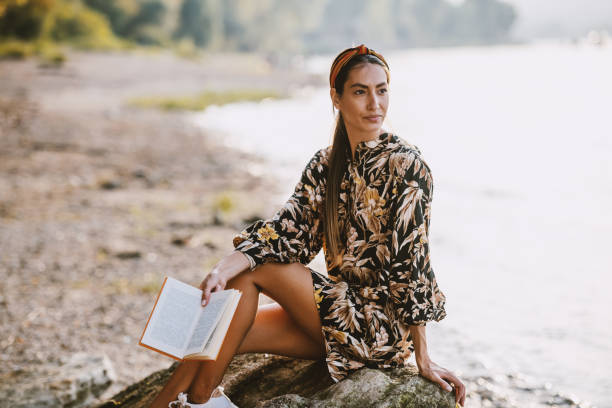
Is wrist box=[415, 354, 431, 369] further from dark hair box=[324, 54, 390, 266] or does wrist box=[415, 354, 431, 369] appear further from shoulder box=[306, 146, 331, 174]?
shoulder box=[306, 146, 331, 174]

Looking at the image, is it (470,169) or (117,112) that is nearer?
(470,169)

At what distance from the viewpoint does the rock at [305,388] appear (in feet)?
7.97

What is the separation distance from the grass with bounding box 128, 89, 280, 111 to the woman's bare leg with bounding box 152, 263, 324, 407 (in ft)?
68.9

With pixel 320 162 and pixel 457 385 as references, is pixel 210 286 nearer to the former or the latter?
pixel 320 162

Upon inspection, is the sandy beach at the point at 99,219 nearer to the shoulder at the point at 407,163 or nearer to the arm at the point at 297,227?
the arm at the point at 297,227

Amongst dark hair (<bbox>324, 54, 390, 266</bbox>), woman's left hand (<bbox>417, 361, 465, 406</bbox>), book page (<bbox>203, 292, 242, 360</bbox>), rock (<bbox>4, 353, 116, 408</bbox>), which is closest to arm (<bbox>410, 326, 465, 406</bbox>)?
woman's left hand (<bbox>417, 361, 465, 406</bbox>)

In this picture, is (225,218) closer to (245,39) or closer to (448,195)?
(448,195)

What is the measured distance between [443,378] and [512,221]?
9837mm

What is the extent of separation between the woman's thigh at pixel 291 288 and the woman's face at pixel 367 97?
0.77 metres

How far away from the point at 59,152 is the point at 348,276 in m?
11.6

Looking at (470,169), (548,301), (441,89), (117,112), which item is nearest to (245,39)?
(441,89)

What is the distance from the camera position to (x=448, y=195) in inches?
534

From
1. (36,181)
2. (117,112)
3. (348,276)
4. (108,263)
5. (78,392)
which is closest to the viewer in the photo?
(348,276)

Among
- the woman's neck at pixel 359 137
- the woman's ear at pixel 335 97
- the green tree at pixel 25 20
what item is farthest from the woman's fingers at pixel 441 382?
the green tree at pixel 25 20
